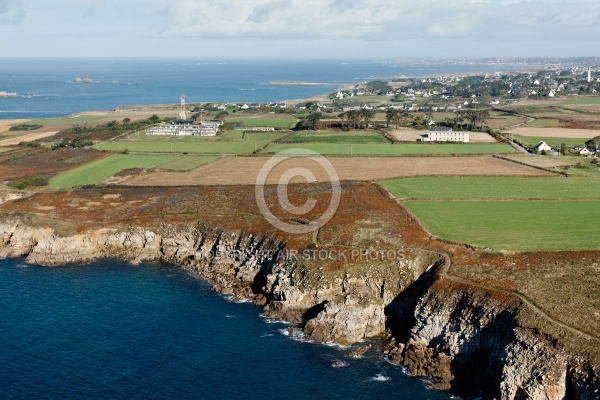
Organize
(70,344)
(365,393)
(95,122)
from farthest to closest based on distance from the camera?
(95,122)
(70,344)
(365,393)

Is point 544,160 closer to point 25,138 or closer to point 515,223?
point 515,223

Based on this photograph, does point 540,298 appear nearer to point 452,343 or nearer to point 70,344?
point 452,343

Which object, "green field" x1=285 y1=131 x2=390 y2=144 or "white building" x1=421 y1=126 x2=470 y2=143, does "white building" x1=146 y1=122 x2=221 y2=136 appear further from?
"white building" x1=421 y1=126 x2=470 y2=143

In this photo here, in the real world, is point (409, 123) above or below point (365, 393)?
above

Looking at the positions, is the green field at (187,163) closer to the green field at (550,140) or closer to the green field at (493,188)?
the green field at (493,188)

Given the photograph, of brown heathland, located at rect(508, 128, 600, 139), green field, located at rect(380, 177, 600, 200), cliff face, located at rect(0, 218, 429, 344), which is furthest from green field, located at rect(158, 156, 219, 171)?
brown heathland, located at rect(508, 128, 600, 139)

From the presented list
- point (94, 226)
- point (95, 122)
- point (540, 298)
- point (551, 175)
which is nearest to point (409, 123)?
point (551, 175)

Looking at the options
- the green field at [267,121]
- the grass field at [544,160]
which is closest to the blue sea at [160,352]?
the grass field at [544,160]

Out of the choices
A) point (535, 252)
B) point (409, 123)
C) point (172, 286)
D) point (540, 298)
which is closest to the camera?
point (540, 298)
